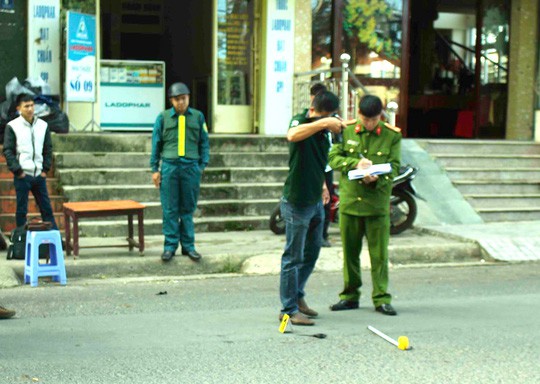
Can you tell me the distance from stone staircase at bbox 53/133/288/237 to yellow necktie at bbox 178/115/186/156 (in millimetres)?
2143

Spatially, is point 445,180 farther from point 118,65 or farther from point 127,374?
point 127,374

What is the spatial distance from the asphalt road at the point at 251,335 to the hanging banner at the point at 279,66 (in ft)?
22.3

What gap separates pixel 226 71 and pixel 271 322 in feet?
31.0

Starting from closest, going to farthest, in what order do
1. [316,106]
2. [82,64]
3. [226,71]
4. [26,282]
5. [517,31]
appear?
[316,106]
[26,282]
[82,64]
[226,71]
[517,31]

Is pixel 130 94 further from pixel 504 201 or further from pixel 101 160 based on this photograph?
pixel 504 201

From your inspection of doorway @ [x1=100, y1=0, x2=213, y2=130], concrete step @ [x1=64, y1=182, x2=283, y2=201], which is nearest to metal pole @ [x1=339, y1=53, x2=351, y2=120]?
concrete step @ [x1=64, y1=182, x2=283, y2=201]

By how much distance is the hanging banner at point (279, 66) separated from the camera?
53.8 ft

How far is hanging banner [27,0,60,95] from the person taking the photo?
14.8 m

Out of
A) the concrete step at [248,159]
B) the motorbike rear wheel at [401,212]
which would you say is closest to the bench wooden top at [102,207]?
the concrete step at [248,159]

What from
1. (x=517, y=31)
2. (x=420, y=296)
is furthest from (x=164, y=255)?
(x=517, y=31)

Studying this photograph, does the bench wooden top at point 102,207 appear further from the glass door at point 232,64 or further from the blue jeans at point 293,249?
the glass door at point 232,64

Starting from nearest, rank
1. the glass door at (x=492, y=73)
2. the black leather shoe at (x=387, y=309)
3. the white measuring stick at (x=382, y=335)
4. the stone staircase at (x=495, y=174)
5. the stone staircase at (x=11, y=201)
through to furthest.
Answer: the white measuring stick at (x=382, y=335), the black leather shoe at (x=387, y=309), the stone staircase at (x=11, y=201), the stone staircase at (x=495, y=174), the glass door at (x=492, y=73)

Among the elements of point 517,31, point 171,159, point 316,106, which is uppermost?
point 517,31

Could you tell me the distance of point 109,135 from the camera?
13891 millimetres
